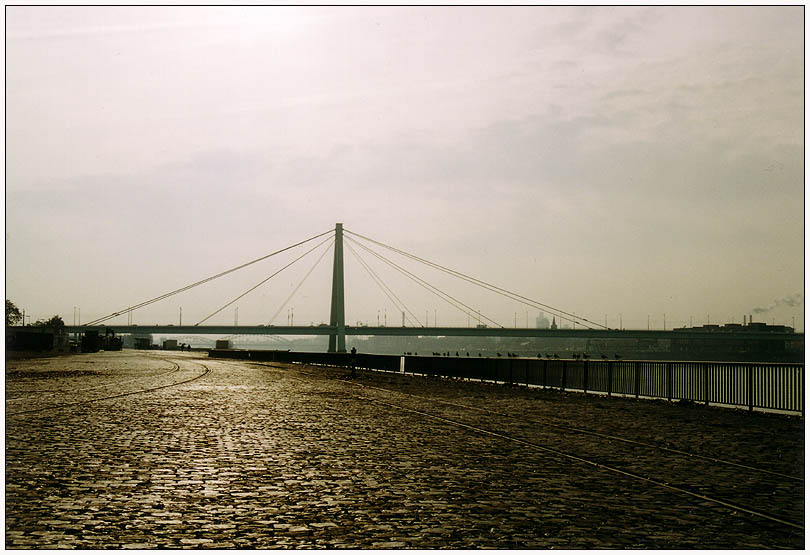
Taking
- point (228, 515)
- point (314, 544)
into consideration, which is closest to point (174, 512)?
point (228, 515)

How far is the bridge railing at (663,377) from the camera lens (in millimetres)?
20453

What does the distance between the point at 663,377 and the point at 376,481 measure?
57.1 feet

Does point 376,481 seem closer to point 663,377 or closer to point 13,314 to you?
point 663,377

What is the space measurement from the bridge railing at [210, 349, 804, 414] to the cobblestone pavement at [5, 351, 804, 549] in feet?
9.23

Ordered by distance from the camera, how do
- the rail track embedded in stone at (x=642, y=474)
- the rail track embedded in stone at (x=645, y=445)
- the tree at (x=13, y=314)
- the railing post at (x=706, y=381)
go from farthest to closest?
the tree at (x=13, y=314) → the railing post at (x=706, y=381) → the rail track embedded in stone at (x=645, y=445) → the rail track embedded in stone at (x=642, y=474)

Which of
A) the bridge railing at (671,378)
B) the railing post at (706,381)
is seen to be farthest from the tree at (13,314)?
the railing post at (706,381)

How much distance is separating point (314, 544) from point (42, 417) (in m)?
11.4

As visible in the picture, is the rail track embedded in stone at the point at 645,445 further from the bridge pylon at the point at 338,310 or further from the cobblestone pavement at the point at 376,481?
the bridge pylon at the point at 338,310

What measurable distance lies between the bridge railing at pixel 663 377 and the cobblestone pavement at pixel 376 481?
281 centimetres

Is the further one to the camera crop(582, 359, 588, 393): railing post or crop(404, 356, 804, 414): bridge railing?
crop(582, 359, 588, 393): railing post

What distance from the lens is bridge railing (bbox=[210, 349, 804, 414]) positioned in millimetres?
20453

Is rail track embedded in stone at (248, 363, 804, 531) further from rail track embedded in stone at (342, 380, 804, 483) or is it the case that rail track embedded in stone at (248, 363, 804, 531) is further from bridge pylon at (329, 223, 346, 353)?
bridge pylon at (329, 223, 346, 353)

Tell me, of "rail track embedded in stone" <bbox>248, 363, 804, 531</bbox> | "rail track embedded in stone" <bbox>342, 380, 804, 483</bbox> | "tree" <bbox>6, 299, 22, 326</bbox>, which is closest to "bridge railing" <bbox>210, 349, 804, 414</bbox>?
"rail track embedded in stone" <bbox>342, 380, 804, 483</bbox>

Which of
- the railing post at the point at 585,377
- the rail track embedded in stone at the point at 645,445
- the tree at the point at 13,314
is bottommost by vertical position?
the rail track embedded in stone at the point at 645,445
